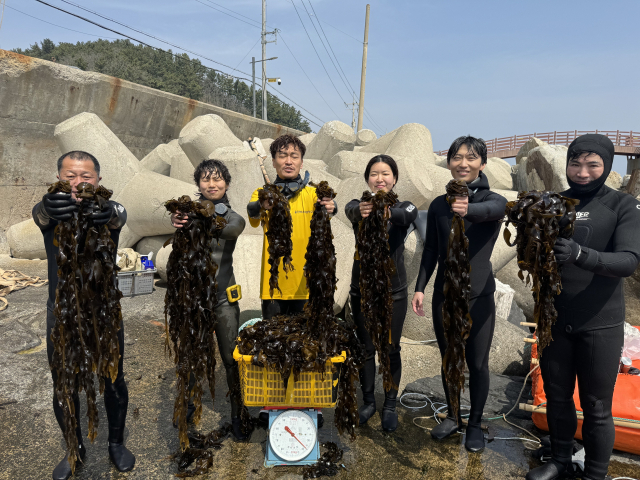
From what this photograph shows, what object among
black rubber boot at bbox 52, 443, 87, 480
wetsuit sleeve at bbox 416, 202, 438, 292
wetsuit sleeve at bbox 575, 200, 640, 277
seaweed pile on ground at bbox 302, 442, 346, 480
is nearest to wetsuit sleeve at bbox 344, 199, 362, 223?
wetsuit sleeve at bbox 416, 202, 438, 292

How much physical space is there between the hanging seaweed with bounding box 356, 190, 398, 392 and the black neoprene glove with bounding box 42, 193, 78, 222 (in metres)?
1.77

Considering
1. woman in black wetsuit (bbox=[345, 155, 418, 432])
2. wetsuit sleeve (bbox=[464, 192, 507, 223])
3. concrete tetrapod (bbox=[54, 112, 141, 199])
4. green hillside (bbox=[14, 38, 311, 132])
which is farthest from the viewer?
green hillside (bbox=[14, 38, 311, 132])

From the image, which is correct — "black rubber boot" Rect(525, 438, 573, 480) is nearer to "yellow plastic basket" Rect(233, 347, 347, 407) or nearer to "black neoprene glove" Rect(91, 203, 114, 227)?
"yellow plastic basket" Rect(233, 347, 347, 407)

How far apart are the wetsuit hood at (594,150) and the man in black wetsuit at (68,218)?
2735 millimetres

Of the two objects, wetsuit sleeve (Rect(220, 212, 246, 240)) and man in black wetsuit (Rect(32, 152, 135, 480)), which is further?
wetsuit sleeve (Rect(220, 212, 246, 240))

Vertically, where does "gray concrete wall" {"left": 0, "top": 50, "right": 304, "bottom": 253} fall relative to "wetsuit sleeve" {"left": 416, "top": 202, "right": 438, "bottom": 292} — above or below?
above

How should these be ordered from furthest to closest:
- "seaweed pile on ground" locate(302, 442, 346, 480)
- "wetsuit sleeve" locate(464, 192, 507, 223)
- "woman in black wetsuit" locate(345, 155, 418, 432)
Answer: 1. "woman in black wetsuit" locate(345, 155, 418, 432)
2. "seaweed pile on ground" locate(302, 442, 346, 480)
3. "wetsuit sleeve" locate(464, 192, 507, 223)

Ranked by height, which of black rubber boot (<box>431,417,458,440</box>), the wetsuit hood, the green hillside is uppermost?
the green hillside

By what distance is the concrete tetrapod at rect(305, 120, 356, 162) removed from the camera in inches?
393

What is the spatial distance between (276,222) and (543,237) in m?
1.67

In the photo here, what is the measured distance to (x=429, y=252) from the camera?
11.3 feet

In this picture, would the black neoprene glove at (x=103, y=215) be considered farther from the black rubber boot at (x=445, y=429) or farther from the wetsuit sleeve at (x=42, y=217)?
the black rubber boot at (x=445, y=429)

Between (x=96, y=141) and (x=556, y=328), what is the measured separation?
8.63 m

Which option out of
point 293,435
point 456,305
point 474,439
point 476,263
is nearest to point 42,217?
point 293,435
